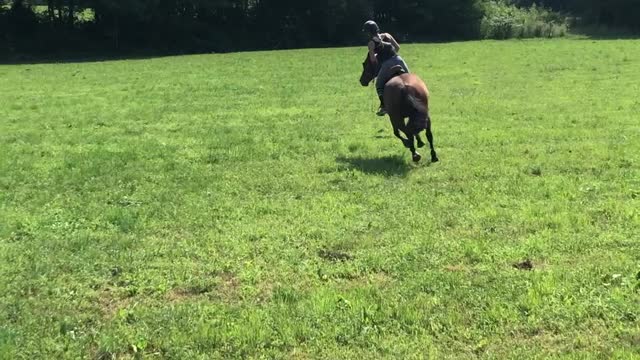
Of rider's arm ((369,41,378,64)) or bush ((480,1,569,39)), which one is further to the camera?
bush ((480,1,569,39))

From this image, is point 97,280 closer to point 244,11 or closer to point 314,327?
point 314,327

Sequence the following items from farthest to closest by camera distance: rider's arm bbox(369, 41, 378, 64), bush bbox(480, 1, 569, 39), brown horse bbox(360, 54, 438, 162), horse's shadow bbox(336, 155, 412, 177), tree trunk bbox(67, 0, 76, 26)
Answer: bush bbox(480, 1, 569, 39), tree trunk bbox(67, 0, 76, 26), rider's arm bbox(369, 41, 378, 64), brown horse bbox(360, 54, 438, 162), horse's shadow bbox(336, 155, 412, 177)

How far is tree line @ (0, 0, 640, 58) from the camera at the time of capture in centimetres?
5006

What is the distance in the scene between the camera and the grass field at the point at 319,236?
552 cm

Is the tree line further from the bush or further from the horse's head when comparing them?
the horse's head

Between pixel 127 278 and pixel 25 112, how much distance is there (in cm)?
1411

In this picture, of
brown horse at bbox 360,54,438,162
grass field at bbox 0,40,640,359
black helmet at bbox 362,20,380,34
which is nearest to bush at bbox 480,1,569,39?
grass field at bbox 0,40,640,359

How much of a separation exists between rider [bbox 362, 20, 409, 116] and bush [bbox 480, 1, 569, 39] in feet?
162

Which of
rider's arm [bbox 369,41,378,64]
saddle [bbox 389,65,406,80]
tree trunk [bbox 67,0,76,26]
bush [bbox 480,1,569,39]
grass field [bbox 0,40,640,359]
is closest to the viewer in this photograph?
grass field [bbox 0,40,640,359]

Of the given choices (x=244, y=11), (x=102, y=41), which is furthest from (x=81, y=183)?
(x=244, y=11)

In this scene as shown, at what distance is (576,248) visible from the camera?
7.27 meters

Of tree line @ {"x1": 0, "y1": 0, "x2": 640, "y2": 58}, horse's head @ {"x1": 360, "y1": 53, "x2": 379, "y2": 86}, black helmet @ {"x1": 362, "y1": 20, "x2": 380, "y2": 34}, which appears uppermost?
tree line @ {"x1": 0, "y1": 0, "x2": 640, "y2": 58}

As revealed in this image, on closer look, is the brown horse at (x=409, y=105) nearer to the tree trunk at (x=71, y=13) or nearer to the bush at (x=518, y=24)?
the tree trunk at (x=71, y=13)

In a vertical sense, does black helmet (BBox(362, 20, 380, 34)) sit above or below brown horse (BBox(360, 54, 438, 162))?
above
